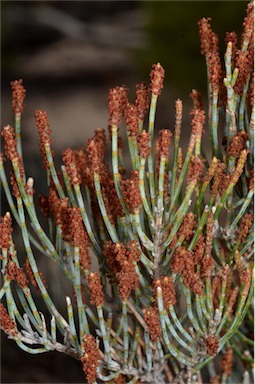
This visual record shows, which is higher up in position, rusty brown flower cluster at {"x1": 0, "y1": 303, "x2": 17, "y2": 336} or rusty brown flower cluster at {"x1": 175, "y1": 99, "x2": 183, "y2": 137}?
rusty brown flower cluster at {"x1": 175, "y1": 99, "x2": 183, "y2": 137}

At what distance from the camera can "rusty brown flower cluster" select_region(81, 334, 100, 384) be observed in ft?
3.28

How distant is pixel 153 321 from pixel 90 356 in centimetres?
9


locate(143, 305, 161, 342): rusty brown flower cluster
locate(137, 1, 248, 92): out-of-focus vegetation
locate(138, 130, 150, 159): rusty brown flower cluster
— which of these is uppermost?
locate(137, 1, 248, 92): out-of-focus vegetation

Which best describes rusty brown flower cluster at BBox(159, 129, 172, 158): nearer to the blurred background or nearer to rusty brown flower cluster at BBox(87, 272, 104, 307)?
rusty brown flower cluster at BBox(87, 272, 104, 307)

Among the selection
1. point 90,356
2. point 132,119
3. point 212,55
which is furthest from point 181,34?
point 90,356

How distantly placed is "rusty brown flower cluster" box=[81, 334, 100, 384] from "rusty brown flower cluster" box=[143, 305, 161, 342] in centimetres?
7

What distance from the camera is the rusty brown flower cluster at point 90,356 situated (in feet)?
3.28

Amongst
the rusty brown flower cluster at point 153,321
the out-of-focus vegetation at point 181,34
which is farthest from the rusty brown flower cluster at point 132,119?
the out-of-focus vegetation at point 181,34

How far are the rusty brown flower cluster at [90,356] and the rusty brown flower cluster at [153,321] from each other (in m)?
0.07

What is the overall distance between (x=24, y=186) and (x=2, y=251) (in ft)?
0.30

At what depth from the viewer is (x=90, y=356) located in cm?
100

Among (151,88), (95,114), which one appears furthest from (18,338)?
(95,114)

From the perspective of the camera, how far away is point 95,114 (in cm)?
379

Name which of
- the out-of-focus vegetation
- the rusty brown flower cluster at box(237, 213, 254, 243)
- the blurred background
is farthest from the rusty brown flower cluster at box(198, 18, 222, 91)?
the blurred background
